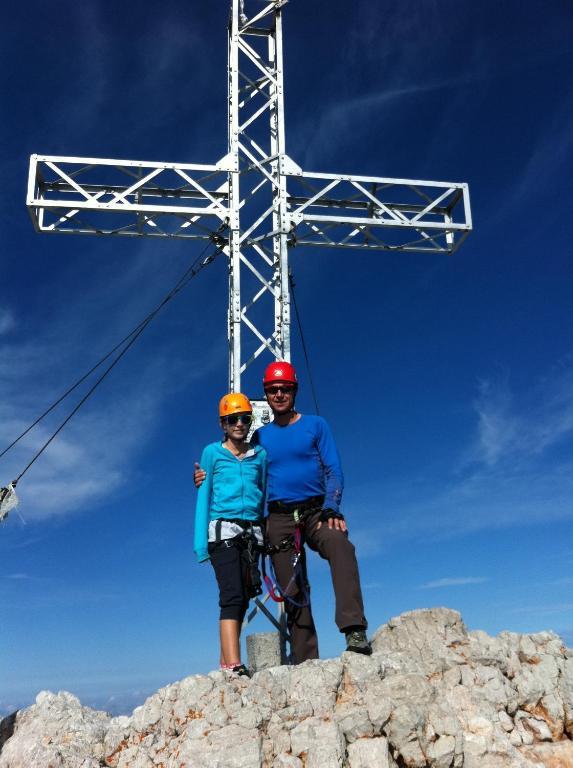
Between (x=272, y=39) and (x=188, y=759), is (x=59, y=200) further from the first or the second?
(x=188, y=759)

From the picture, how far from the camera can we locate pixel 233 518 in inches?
254

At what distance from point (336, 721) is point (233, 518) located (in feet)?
6.16

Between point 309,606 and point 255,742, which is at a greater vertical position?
point 309,606

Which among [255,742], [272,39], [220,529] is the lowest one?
[255,742]

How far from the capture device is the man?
6.64 meters

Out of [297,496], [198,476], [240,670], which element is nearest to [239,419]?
[198,476]

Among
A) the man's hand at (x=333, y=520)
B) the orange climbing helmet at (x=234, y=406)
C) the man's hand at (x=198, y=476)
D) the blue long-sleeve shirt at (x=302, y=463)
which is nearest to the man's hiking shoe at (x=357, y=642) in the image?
the man's hand at (x=333, y=520)

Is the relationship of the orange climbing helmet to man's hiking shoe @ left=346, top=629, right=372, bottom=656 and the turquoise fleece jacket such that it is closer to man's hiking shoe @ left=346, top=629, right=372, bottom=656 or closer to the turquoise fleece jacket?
the turquoise fleece jacket

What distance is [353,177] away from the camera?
11594mm

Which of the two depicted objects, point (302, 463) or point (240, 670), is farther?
point (302, 463)

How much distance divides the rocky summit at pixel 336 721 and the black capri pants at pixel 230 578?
56 cm

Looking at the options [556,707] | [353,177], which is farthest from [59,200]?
[556,707]

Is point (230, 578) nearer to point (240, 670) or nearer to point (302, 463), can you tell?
→ point (240, 670)

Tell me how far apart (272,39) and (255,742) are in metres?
10.0
